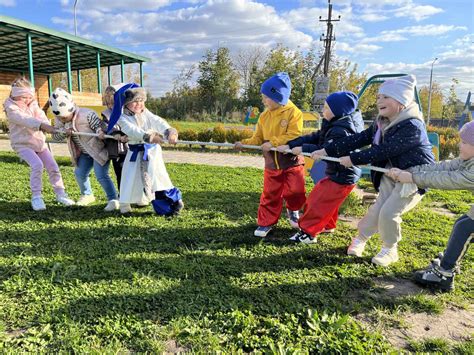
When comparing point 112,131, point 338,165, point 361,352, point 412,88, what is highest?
point 412,88

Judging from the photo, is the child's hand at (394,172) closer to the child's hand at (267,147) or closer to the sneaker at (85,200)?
the child's hand at (267,147)

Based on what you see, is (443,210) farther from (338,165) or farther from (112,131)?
(112,131)

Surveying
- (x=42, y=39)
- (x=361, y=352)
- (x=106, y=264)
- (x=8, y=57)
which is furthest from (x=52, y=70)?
(x=361, y=352)

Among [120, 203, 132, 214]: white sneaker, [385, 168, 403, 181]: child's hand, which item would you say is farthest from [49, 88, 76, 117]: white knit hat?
[385, 168, 403, 181]: child's hand

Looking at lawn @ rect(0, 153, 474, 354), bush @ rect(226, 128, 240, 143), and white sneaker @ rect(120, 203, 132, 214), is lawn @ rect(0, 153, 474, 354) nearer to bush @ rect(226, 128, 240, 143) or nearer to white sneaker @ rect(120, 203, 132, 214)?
white sneaker @ rect(120, 203, 132, 214)

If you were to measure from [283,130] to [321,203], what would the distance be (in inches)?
33.7

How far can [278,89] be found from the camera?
3.71m

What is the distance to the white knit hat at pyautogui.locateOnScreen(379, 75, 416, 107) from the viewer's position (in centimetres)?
302

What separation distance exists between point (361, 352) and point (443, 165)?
164cm

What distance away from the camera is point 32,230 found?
13.2 ft

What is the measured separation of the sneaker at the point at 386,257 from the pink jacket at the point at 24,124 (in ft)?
13.7

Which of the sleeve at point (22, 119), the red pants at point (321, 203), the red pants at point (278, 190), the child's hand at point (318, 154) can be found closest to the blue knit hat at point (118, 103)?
the sleeve at point (22, 119)

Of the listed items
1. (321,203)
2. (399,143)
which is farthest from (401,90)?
(321,203)

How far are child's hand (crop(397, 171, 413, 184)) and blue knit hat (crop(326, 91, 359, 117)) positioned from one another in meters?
0.94
